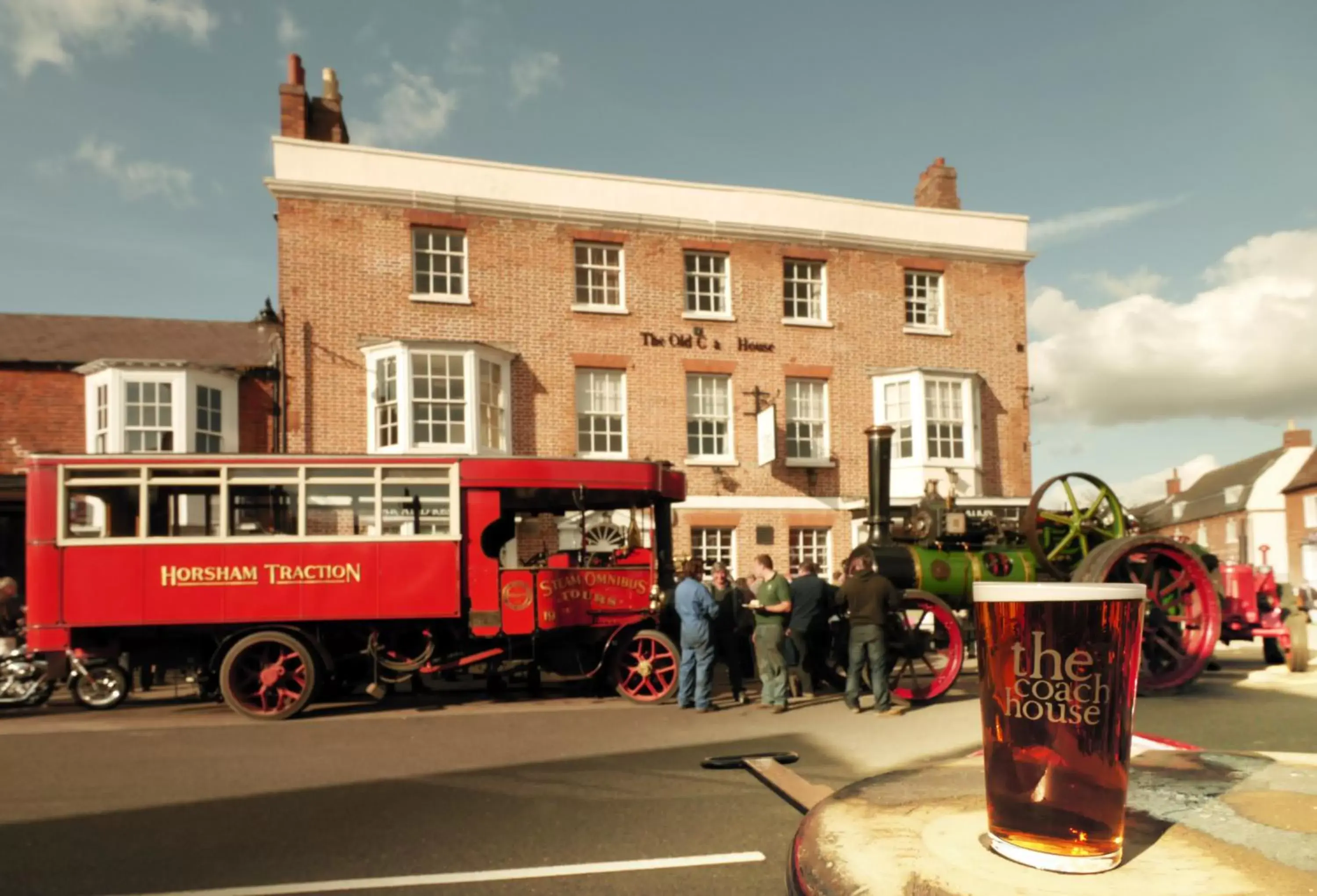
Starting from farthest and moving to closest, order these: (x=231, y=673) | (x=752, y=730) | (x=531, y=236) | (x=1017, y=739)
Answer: (x=531, y=236)
(x=231, y=673)
(x=752, y=730)
(x=1017, y=739)

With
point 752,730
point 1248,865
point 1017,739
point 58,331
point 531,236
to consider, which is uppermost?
point 531,236

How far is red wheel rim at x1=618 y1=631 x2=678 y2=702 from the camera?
1101 centimetres

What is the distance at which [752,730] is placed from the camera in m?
8.98

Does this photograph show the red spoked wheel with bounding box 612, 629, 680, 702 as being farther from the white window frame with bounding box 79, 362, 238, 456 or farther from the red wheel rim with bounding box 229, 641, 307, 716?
the white window frame with bounding box 79, 362, 238, 456

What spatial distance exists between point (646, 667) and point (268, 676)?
390 centimetres

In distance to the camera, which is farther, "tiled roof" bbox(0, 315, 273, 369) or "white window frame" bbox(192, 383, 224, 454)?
"tiled roof" bbox(0, 315, 273, 369)

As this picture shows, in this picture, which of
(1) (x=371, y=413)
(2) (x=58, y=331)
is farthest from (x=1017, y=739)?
(2) (x=58, y=331)

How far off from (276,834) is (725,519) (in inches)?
548

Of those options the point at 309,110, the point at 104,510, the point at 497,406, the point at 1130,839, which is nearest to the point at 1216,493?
the point at 497,406

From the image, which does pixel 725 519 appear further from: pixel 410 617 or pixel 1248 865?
pixel 1248 865

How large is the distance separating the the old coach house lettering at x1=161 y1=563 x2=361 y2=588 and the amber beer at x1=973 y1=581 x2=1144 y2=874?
31.7ft

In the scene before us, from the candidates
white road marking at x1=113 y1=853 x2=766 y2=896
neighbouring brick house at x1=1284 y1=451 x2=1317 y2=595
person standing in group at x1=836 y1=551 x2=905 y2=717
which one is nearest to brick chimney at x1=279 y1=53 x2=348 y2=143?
person standing in group at x1=836 y1=551 x2=905 y2=717

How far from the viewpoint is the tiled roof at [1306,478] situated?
132 feet

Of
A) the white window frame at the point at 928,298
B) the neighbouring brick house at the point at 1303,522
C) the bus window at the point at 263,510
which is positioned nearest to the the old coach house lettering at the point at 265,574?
the bus window at the point at 263,510
